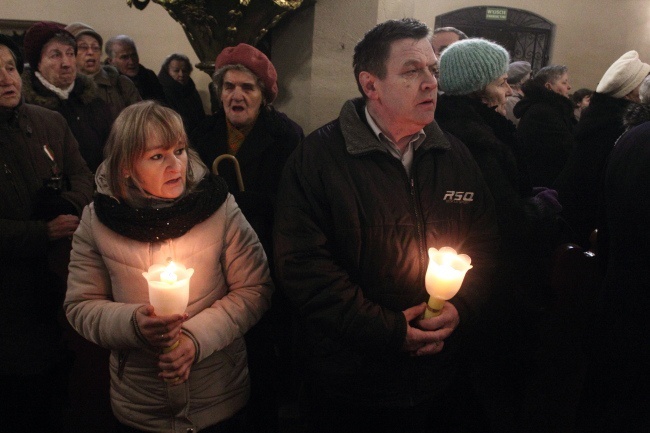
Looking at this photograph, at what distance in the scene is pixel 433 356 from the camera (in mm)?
1828

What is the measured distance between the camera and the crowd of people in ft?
5.48

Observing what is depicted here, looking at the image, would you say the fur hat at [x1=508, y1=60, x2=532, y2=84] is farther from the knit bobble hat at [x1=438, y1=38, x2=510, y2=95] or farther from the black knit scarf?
the black knit scarf

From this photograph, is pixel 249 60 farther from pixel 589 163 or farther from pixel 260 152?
pixel 589 163

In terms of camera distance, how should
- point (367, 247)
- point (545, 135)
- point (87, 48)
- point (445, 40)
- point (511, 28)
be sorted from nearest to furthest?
point (367, 247) < point (545, 135) < point (445, 40) < point (87, 48) < point (511, 28)

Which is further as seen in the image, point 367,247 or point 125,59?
point 125,59

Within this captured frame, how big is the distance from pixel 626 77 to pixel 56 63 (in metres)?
3.48

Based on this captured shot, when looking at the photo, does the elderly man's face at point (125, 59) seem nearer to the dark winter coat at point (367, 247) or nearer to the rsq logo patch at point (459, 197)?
the dark winter coat at point (367, 247)

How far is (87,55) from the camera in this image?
403 centimetres

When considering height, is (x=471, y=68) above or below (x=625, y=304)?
above

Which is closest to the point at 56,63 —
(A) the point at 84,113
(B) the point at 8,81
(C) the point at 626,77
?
(A) the point at 84,113

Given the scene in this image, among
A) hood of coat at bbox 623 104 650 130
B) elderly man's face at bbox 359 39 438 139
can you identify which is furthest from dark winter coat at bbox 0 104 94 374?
hood of coat at bbox 623 104 650 130

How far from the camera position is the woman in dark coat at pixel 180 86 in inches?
214

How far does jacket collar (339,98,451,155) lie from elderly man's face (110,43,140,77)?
3577mm

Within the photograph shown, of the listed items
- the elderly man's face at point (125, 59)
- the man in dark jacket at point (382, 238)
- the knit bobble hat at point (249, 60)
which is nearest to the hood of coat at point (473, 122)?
the man in dark jacket at point (382, 238)
